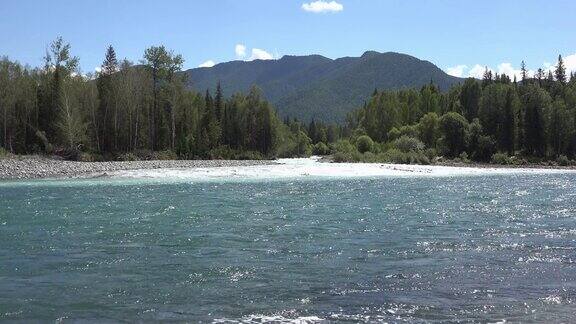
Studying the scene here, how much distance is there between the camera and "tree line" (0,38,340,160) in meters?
65.3

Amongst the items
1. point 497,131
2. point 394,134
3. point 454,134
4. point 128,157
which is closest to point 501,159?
point 454,134

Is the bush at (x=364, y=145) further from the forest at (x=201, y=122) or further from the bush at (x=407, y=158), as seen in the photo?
the bush at (x=407, y=158)

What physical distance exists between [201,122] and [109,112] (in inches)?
677

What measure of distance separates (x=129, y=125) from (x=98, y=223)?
6028 centimetres

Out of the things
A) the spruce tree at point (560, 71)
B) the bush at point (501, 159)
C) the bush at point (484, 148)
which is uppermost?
the spruce tree at point (560, 71)

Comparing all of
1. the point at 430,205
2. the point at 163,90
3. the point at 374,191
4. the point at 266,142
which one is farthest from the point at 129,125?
the point at 430,205

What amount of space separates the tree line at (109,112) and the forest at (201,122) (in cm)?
15

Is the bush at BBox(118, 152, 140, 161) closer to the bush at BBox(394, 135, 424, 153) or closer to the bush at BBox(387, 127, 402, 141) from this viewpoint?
the bush at BBox(394, 135, 424, 153)

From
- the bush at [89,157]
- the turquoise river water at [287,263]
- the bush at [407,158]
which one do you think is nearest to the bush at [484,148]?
the bush at [407,158]

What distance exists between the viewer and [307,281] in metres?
9.88

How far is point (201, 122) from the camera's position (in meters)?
88.0

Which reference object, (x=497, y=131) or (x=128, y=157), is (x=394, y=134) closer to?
(x=497, y=131)

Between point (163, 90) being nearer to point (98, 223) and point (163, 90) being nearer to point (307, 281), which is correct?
point (98, 223)

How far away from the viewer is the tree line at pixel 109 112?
65312mm
